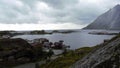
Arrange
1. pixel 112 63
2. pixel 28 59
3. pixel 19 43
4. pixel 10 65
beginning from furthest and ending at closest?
pixel 19 43, pixel 28 59, pixel 10 65, pixel 112 63

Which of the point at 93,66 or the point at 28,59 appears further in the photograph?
the point at 28,59

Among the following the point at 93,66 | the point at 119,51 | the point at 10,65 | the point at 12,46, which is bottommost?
the point at 10,65

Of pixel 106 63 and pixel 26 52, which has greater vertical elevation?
pixel 106 63

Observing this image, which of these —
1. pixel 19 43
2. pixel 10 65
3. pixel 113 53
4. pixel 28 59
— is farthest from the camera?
pixel 19 43

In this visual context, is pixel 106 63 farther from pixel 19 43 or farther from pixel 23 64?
pixel 19 43

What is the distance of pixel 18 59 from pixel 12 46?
839cm

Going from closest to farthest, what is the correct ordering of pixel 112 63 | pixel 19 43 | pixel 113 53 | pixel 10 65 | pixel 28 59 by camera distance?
pixel 112 63 → pixel 113 53 → pixel 10 65 → pixel 28 59 → pixel 19 43

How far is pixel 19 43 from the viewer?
8294 cm

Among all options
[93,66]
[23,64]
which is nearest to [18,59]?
[23,64]

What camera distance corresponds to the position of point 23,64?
69.5 metres

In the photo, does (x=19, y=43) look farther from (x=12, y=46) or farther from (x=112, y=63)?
(x=112, y=63)

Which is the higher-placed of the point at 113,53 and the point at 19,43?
the point at 113,53

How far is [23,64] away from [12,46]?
11.7 metres

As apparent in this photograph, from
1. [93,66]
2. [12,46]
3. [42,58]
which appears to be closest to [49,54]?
[42,58]
